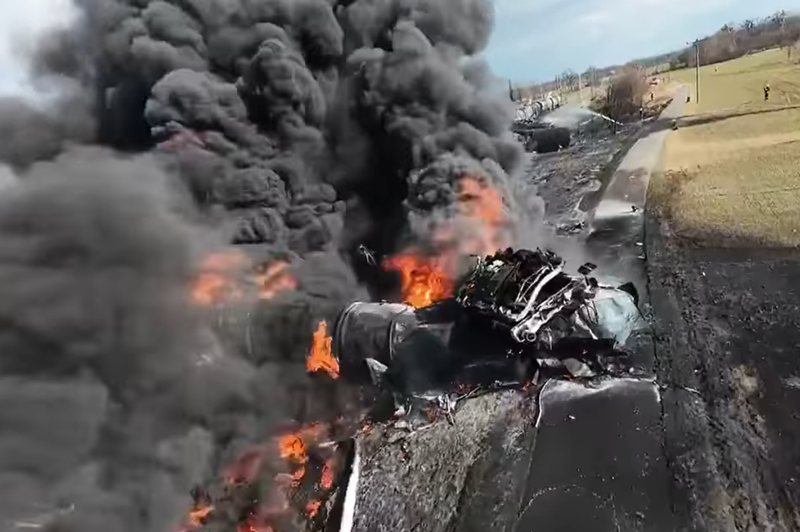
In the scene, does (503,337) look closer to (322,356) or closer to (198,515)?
(322,356)

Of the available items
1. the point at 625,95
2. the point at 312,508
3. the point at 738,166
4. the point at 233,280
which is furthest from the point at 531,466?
the point at 625,95

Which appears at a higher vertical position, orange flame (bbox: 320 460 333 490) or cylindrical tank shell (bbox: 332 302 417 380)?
cylindrical tank shell (bbox: 332 302 417 380)

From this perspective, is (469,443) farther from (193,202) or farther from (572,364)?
(193,202)

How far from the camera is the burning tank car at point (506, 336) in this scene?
48.8 ft

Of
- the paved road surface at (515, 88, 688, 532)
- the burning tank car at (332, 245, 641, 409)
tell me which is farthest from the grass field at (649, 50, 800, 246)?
the paved road surface at (515, 88, 688, 532)

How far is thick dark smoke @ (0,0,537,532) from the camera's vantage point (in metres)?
10.3

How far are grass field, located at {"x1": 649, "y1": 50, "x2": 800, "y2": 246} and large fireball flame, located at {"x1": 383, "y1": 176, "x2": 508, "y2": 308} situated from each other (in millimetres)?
8829

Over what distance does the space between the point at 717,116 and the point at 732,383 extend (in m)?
32.6

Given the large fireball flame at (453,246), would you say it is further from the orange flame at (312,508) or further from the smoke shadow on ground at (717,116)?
the smoke shadow on ground at (717,116)

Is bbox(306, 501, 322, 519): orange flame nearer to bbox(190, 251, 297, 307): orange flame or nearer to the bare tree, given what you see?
bbox(190, 251, 297, 307): orange flame

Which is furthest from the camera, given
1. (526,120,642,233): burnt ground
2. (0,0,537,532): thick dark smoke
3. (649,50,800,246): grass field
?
(526,120,642,233): burnt ground

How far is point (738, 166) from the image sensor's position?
30.8 meters

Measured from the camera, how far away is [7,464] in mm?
9195

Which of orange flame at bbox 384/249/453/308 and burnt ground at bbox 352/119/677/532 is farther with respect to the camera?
orange flame at bbox 384/249/453/308
